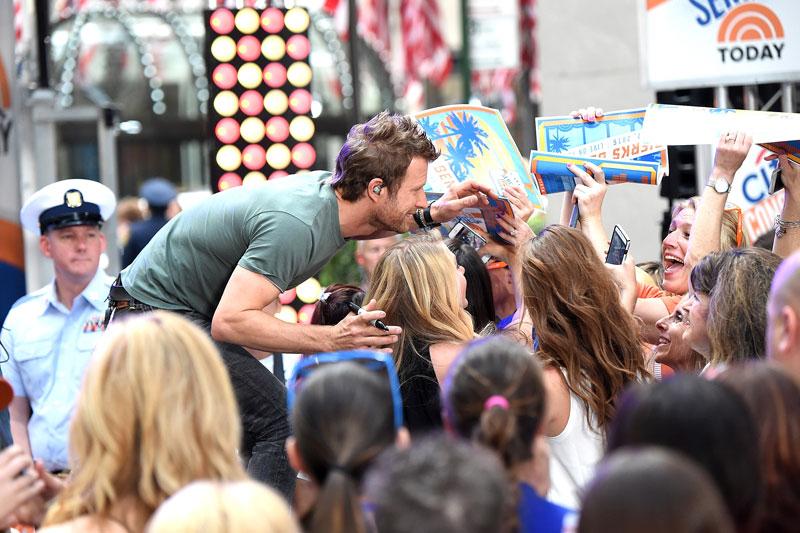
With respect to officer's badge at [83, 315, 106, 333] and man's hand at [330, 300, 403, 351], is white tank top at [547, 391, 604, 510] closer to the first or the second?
man's hand at [330, 300, 403, 351]

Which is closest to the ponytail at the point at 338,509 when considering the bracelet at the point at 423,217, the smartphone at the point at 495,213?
the bracelet at the point at 423,217

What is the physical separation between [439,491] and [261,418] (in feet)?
7.83

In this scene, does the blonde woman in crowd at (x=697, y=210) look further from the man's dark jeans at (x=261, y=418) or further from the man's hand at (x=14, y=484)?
the man's hand at (x=14, y=484)

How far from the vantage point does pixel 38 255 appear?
6777mm

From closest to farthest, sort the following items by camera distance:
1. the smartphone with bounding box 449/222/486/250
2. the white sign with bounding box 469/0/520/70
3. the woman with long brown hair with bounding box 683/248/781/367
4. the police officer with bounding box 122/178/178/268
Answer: the woman with long brown hair with bounding box 683/248/781/367 < the smartphone with bounding box 449/222/486/250 < the police officer with bounding box 122/178/178/268 < the white sign with bounding box 469/0/520/70

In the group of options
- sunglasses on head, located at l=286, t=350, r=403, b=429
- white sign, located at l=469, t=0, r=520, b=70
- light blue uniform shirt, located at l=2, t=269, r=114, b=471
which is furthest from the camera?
white sign, located at l=469, t=0, r=520, b=70

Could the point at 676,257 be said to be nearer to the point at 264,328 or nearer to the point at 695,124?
the point at 695,124

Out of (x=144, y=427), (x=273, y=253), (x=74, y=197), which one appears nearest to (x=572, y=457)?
(x=273, y=253)

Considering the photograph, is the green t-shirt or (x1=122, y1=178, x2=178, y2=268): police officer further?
(x1=122, y1=178, x2=178, y2=268): police officer

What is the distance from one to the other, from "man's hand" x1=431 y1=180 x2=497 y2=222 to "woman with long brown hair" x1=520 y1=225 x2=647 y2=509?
2.01ft

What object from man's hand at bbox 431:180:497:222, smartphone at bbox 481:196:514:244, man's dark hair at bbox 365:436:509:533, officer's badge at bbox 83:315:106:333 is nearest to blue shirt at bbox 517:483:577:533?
man's dark hair at bbox 365:436:509:533

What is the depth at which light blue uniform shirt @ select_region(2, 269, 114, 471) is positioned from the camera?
550 centimetres

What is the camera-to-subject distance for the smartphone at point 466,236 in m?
5.21

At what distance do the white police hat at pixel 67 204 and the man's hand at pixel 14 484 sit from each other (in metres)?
3.14
